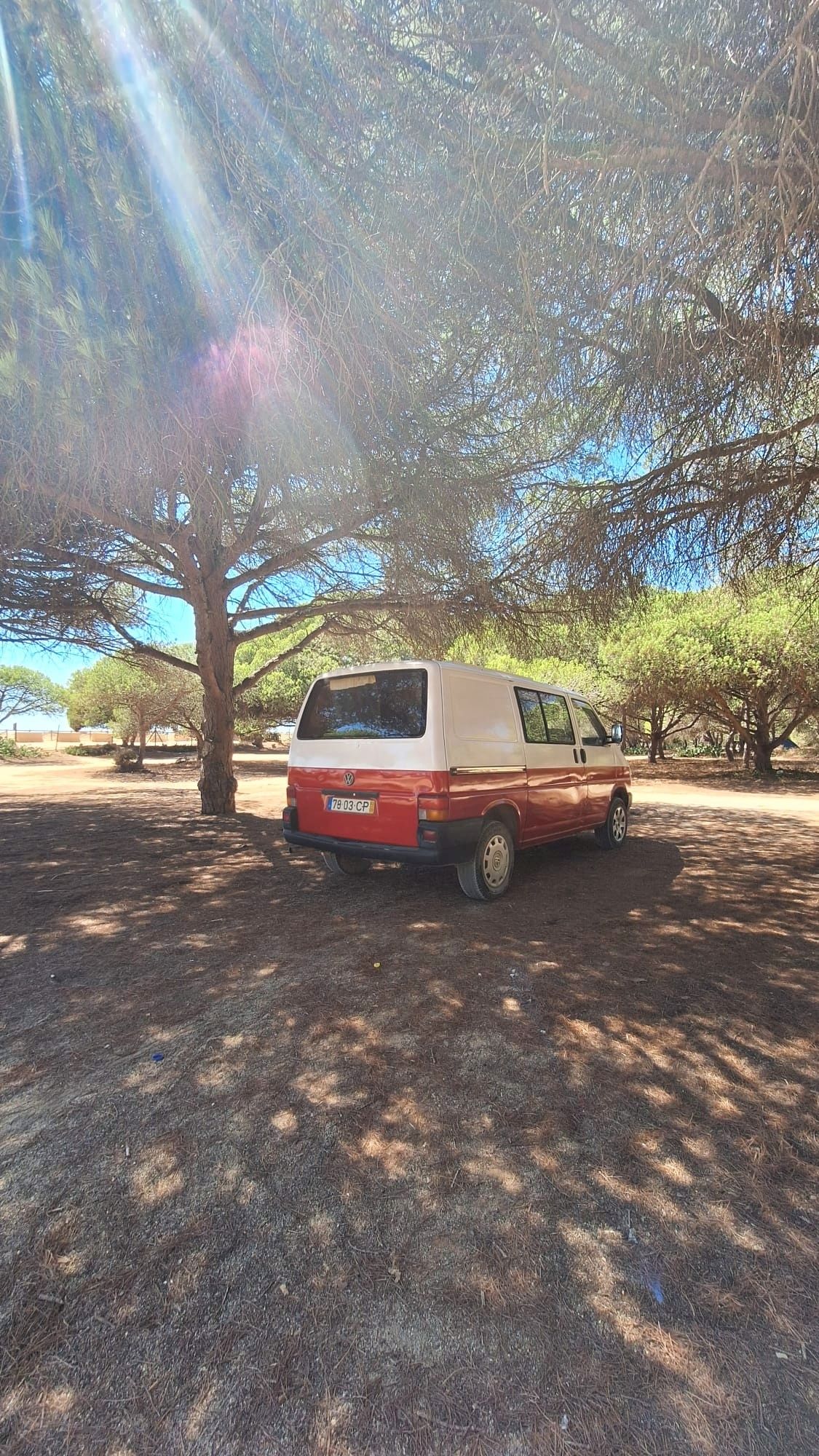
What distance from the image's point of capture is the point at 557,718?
6605mm

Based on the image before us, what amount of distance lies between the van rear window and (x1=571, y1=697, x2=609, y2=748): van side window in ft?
9.40

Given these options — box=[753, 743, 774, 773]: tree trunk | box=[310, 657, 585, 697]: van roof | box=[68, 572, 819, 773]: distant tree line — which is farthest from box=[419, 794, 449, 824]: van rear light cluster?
box=[753, 743, 774, 773]: tree trunk

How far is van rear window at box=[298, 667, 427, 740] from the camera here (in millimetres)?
4801

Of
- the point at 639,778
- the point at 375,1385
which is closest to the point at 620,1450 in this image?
the point at 375,1385

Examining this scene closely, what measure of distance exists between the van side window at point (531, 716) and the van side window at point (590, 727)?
1.00 metres

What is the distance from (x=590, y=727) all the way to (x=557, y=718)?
965mm

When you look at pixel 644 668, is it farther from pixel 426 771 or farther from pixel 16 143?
pixel 16 143

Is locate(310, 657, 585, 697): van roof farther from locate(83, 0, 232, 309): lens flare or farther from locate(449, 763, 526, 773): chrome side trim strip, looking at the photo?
locate(83, 0, 232, 309): lens flare

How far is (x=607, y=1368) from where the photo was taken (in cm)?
145

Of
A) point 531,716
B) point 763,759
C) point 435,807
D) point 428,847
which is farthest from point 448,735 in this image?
point 763,759

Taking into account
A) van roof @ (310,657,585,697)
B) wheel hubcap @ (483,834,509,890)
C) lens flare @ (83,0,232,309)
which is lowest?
wheel hubcap @ (483,834,509,890)

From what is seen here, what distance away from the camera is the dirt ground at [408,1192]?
138 centimetres

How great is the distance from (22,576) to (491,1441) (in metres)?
9.91

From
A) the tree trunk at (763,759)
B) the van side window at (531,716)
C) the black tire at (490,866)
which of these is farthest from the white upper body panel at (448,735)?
the tree trunk at (763,759)
